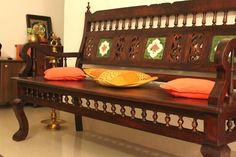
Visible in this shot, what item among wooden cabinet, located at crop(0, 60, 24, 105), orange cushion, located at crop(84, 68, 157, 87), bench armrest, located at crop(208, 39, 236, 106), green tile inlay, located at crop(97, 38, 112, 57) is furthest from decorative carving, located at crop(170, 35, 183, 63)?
wooden cabinet, located at crop(0, 60, 24, 105)

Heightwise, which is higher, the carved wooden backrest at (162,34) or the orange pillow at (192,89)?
the carved wooden backrest at (162,34)

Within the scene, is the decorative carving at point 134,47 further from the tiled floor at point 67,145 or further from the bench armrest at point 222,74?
the bench armrest at point 222,74

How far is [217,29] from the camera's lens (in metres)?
1.72

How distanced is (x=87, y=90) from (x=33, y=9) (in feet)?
9.24

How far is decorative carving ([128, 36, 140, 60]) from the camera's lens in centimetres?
210

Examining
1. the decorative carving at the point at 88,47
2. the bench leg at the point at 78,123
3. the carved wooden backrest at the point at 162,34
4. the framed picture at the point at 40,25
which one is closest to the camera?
the carved wooden backrest at the point at 162,34

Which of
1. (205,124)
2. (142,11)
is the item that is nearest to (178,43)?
(142,11)

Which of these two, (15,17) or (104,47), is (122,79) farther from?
(15,17)

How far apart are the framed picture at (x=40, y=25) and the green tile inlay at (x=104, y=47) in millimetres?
1711

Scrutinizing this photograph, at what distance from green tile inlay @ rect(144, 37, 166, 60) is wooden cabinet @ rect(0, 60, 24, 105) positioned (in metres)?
1.99

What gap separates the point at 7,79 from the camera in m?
3.46

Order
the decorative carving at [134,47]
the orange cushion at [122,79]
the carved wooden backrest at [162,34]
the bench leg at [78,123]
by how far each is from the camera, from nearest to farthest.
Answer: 1. the orange cushion at [122,79]
2. the carved wooden backrest at [162,34]
3. the decorative carving at [134,47]
4. the bench leg at [78,123]

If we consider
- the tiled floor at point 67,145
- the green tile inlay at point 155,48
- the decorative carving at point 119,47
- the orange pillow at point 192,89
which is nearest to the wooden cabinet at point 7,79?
the tiled floor at point 67,145

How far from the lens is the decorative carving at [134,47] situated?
2.10 metres
